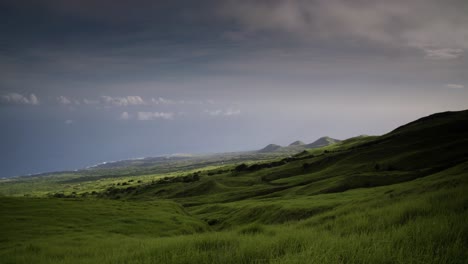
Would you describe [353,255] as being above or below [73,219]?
above

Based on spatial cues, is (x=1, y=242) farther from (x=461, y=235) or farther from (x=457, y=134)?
(x=457, y=134)

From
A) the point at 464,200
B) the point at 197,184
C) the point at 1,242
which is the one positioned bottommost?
the point at 197,184

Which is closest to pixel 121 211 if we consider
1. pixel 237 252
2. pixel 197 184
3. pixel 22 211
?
pixel 22 211

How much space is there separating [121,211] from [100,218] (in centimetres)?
735

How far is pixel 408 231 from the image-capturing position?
7.88m

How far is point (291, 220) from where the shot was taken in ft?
154

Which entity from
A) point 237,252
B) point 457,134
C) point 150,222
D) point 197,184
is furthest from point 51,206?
point 457,134

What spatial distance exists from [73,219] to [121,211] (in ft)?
31.1

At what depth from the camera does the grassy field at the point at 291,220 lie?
715 cm

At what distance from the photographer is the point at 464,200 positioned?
10930 mm

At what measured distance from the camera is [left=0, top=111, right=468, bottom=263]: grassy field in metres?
7.15

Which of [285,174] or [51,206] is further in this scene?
[285,174]

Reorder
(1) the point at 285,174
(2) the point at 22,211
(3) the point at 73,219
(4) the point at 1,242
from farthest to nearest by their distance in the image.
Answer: (1) the point at 285,174 < (2) the point at 22,211 < (3) the point at 73,219 < (4) the point at 1,242

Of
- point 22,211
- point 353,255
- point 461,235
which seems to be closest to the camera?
point 353,255
